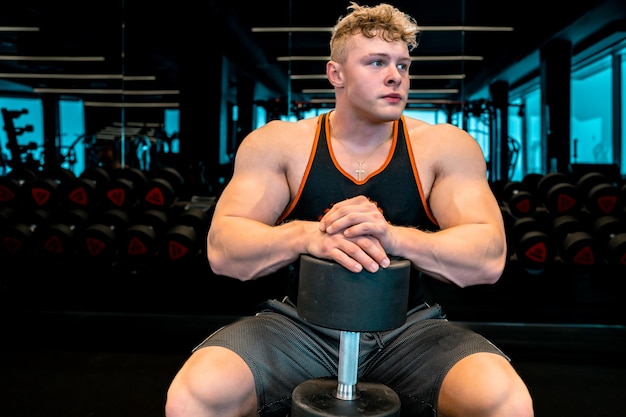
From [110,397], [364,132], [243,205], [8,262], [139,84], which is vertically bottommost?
[110,397]

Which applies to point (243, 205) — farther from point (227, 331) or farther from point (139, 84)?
point (139, 84)

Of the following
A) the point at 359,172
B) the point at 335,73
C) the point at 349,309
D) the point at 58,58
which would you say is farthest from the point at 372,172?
the point at 58,58

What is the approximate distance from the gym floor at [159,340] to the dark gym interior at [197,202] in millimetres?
12

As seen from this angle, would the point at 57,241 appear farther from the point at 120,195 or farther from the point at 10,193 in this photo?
the point at 10,193

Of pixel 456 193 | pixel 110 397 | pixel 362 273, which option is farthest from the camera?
pixel 110 397

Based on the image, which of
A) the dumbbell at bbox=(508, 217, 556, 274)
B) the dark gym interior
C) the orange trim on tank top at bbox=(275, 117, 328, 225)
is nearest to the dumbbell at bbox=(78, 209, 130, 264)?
the dark gym interior

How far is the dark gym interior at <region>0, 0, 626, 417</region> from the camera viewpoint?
9.65 ft

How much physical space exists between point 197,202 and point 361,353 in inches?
118

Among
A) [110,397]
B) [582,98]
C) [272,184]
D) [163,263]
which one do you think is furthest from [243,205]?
[582,98]

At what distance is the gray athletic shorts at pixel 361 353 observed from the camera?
1.30 m

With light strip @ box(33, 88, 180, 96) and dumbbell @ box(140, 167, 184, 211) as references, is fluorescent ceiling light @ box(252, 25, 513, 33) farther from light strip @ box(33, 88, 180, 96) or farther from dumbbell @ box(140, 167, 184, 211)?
dumbbell @ box(140, 167, 184, 211)

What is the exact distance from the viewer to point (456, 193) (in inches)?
58.6

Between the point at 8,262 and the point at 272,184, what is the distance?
2.79m

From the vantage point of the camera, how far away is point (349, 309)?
0.97 meters
